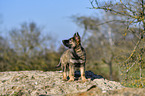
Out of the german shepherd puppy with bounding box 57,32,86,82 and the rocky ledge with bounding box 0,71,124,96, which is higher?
the german shepherd puppy with bounding box 57,32,86,82

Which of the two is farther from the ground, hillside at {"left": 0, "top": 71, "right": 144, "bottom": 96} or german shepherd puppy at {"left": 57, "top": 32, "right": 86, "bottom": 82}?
german shepherd puppy at {"left": 57, "top": 32, "right": 86, "bottom": 82}

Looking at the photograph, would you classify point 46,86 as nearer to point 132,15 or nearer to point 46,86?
point 46,86

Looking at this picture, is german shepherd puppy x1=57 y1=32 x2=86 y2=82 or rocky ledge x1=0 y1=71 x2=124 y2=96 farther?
german shepherd puppy x1=57 y1=32 x2=86 y2=82

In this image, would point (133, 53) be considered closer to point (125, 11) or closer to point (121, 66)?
point (121, 66)

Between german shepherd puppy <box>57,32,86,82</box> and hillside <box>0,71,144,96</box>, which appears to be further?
german shepherd puppy <box>57,32,86,82</box>

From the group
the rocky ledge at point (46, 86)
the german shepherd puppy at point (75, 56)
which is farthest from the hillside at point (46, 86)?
the german shepherd puppy at point (75, 56)

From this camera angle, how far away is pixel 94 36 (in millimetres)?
15789

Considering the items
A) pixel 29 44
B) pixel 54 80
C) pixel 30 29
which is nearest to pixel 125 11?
pixel 54 80

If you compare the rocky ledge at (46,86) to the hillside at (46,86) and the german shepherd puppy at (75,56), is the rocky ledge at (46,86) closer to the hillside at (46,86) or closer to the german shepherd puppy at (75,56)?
the hillside at (46,86)

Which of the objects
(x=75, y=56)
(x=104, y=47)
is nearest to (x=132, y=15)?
(x=75, y=56)

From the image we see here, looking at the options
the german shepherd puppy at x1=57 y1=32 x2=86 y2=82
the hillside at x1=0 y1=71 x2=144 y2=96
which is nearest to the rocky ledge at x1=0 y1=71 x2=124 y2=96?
the hillside at x1=0 y1=71 x2=144 y2=96

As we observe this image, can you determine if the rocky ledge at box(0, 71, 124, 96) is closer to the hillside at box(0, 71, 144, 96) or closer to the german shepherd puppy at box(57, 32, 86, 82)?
the hillside at box(0, 71, 144, 96)

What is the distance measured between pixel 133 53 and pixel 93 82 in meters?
1.64

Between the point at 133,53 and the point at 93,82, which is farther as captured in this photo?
the point at 133,53
